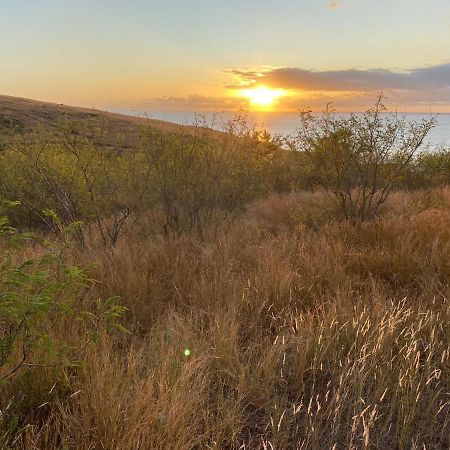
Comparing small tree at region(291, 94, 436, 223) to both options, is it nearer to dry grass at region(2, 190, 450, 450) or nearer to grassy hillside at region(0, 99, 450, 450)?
grassy hillside at region(0, 99, 450, 450)

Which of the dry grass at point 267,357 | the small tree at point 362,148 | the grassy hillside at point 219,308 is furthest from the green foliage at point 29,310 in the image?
the small tree at point 362,148

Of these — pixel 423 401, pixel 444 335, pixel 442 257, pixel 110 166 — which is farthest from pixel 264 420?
pixel 110 166

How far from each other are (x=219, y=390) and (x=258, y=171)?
374 inches

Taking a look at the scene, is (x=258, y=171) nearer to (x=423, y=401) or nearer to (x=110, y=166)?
(x=110, y=166)

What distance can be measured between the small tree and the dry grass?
2.46 metres

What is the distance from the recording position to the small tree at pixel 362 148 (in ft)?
25.2

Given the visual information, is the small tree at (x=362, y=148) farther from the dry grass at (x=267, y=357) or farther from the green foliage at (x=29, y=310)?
the green foliage at (x=29, y=310)

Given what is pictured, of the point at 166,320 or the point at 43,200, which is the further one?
the point at 43,200

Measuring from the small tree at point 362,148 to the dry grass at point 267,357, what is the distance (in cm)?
246

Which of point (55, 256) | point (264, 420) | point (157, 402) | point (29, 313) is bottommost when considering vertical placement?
point (264, 420)

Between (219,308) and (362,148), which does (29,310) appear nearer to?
(219,308)

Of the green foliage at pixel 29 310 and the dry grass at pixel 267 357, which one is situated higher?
the green foliage at pixel 29 310

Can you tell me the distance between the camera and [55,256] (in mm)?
2535

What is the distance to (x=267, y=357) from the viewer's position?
9.37 ft
